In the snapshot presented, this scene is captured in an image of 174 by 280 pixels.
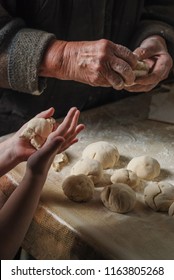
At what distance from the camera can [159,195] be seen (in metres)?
1.29

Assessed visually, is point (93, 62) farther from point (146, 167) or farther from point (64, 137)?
point (146, 167)

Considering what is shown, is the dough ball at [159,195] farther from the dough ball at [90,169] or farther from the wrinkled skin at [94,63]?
the wrinkled skin at [94,63]

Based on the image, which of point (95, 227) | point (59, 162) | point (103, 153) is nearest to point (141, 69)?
point (103, 153)

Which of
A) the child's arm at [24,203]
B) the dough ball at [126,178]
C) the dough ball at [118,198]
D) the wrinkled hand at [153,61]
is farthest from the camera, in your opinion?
the wrinkled hand at [153,61]

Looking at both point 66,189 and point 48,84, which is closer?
point 66,189

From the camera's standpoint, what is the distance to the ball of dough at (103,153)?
1.46 m

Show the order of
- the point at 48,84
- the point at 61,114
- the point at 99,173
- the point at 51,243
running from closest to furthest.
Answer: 1. the point at 51,243
2. the point at 99,173
3. the point at 48,84
4. the point at 61,114

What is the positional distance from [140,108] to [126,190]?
69 centimetres

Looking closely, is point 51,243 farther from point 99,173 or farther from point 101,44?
point 101,44

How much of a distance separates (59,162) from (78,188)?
21cm

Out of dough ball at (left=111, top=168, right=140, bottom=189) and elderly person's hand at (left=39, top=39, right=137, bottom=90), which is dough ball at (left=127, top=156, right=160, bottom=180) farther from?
elderly person's hand at (left=39, top=39, right=137, bottom=90)

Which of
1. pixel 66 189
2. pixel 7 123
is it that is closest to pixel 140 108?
pixel 7 123

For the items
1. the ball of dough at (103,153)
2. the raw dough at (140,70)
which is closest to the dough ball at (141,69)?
the raw dough at (140,70)

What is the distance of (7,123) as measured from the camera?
1.72m
